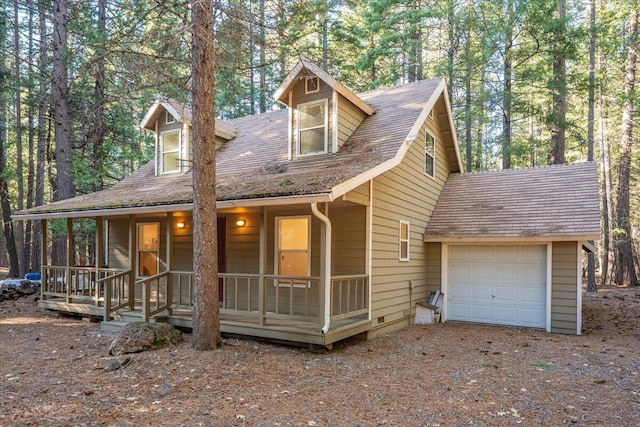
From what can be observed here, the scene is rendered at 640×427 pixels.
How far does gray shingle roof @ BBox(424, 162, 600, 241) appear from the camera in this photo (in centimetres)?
940

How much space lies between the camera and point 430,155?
11500 millimetres

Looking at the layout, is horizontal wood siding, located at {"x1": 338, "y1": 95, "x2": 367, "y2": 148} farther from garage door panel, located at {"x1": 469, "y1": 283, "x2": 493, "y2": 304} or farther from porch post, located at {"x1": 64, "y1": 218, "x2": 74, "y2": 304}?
porch post, located at {"x1": 64, "y1": 218, "x2": 74, "y2": 304}

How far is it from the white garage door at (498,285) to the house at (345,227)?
0.03 metres

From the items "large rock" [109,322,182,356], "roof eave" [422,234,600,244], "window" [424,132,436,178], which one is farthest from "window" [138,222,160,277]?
"window" [424,132,436,178]

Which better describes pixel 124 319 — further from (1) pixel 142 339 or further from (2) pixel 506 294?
(2) pixel 506 294

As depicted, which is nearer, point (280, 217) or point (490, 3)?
point (280, 217)

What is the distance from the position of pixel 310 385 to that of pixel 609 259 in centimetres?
2029

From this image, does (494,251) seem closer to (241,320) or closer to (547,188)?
(547,188)

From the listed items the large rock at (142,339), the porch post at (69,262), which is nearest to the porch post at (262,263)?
the large rock at (142,339)

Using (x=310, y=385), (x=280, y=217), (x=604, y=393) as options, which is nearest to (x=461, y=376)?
(x=604, y=393)

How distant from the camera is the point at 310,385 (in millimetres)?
5359

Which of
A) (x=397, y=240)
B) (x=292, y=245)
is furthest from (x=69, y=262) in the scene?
(x=397, y=240)

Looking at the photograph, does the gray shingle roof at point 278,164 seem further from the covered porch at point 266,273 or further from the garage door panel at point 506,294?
the garage door panel at point 506,294

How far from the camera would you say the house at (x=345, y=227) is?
7840 mm
